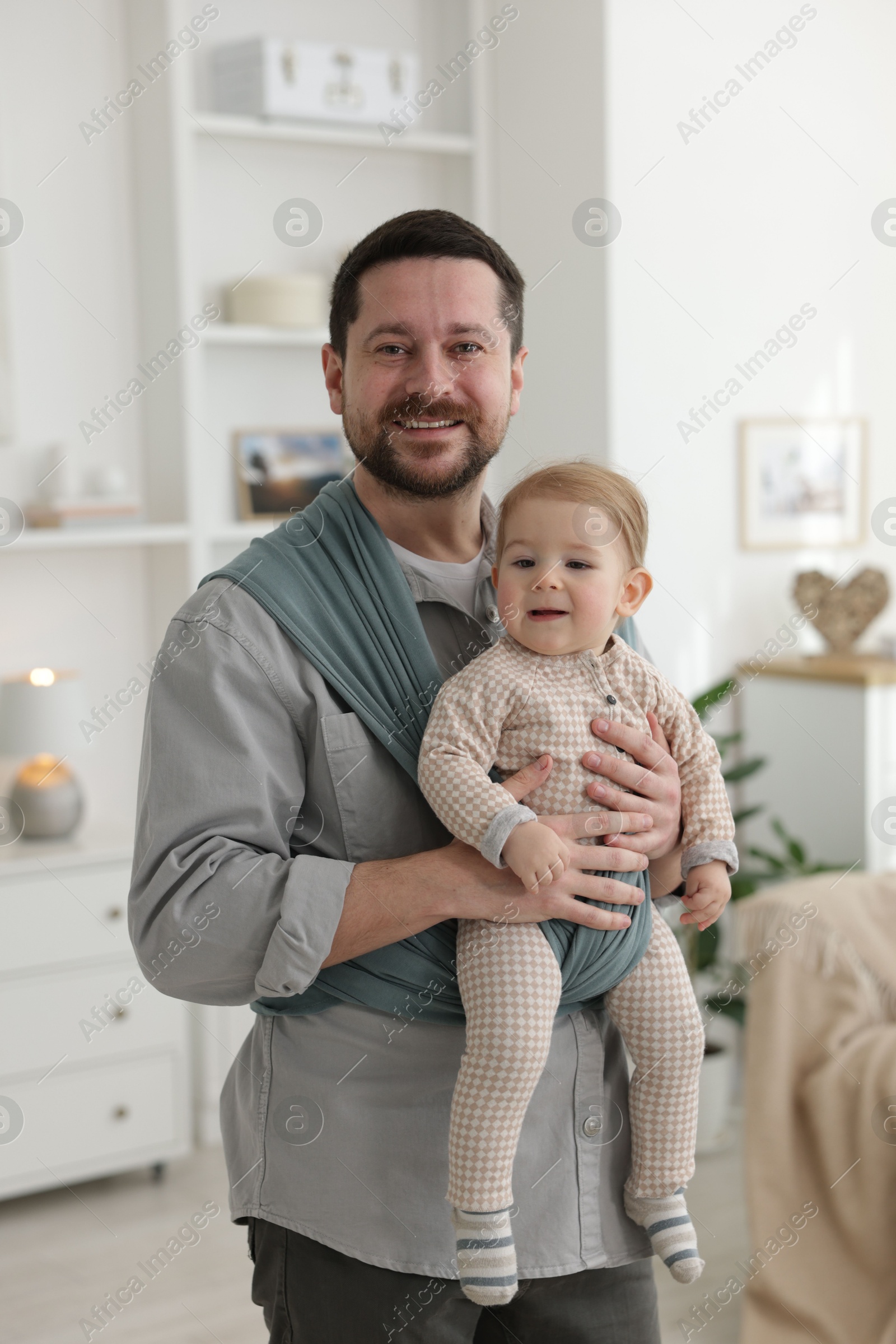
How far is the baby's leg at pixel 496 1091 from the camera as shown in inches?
45.7

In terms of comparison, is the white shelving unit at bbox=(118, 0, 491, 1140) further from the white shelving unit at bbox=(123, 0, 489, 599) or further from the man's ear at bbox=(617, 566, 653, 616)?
the man's ear at bbox=(617, 566, 653, 616)

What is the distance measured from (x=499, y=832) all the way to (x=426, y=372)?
471mm

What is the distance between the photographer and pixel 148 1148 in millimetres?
3084

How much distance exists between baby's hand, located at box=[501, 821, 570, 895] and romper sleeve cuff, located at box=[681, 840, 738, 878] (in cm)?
20

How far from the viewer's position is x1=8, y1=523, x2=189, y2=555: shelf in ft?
9.87

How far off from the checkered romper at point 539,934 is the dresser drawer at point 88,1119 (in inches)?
79.2

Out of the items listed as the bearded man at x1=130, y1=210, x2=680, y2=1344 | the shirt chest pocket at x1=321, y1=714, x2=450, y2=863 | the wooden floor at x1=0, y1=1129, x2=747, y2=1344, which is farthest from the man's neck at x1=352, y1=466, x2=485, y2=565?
the wooden floor at x1=0, y1=1129, x2=747, y2=1344

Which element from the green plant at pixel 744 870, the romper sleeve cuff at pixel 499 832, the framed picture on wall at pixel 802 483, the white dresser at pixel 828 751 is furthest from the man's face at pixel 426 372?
the framed picture on wall at pixel 802 483

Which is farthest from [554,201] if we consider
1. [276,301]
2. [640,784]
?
[640,784]

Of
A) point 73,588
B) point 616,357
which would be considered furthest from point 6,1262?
point 616,357

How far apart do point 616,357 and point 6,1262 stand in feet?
8.56

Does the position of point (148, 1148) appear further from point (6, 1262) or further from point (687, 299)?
point (687, 299)

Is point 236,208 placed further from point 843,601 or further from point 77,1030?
point 77,1030

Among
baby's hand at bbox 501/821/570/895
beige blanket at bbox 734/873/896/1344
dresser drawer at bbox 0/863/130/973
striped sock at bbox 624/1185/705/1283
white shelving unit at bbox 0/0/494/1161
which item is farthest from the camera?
white shelving unit at bbox 0/0/494/1161
